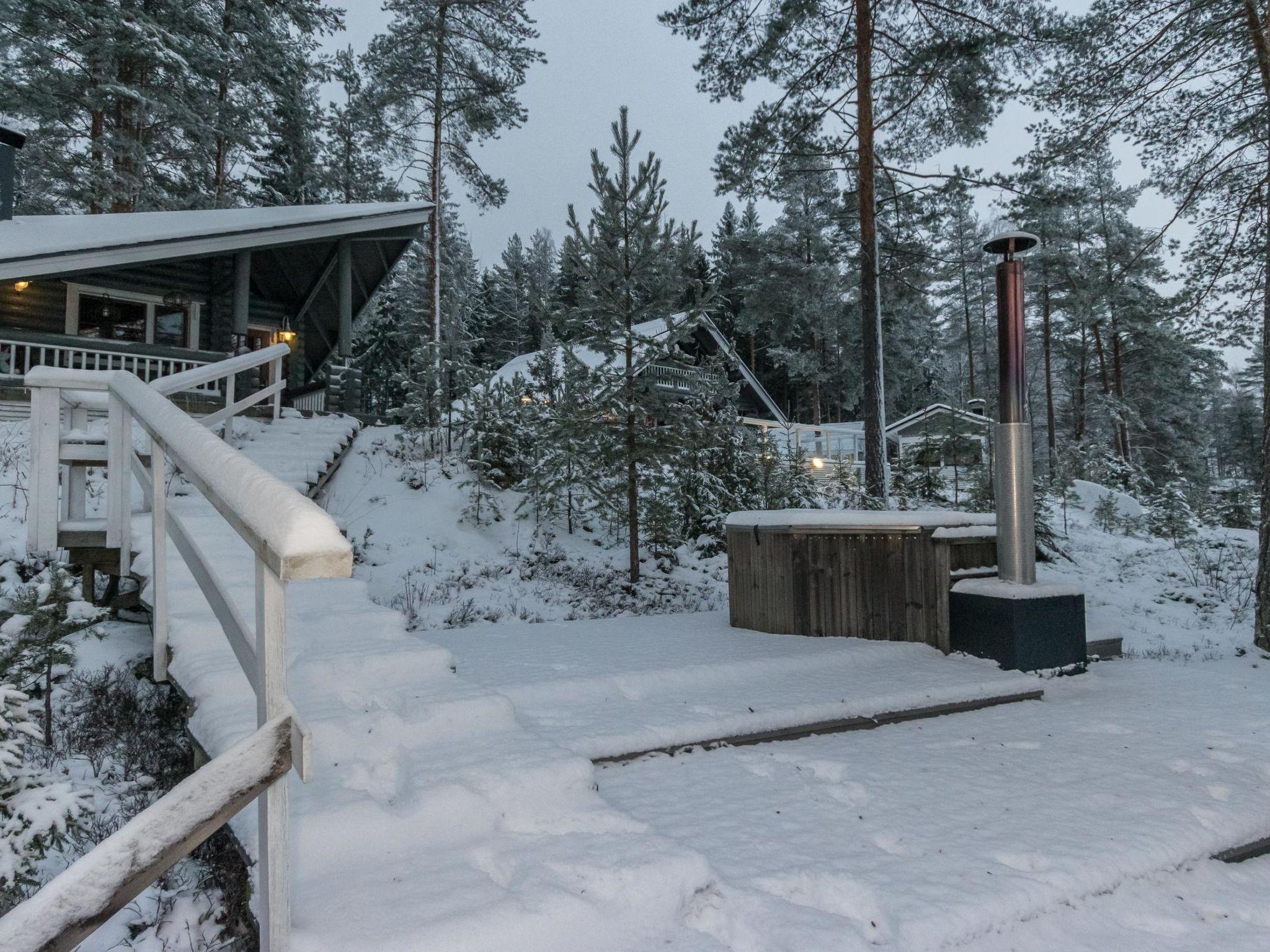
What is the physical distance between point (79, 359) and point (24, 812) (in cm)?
1085

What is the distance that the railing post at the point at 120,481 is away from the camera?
343 centimetres

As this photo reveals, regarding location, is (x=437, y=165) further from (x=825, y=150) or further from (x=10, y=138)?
(x=825, y=150)

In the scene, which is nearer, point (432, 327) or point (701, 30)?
point (701, 30)

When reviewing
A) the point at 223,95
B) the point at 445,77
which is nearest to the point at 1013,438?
the point at 445,77

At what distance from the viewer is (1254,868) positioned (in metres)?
2.25

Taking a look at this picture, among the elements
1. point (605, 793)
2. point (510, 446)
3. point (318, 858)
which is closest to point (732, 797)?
point (605, 793)

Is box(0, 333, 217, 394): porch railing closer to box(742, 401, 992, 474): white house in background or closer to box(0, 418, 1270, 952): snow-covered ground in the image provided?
box(0, 418, 1270, 952): snow-covered ground

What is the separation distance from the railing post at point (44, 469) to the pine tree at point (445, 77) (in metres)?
11.9

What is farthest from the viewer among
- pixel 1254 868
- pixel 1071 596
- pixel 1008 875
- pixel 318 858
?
pixel 1071 596

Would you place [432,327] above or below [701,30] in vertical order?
below

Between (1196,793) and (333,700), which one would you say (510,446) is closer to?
(333,700)

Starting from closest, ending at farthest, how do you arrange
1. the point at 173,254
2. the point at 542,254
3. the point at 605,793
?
the point at 605,793 < the point at 173,254 < the point at 542,254

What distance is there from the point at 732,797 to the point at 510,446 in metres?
6.87

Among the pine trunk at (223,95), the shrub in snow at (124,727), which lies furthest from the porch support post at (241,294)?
the shrub in snow at (124,727)
